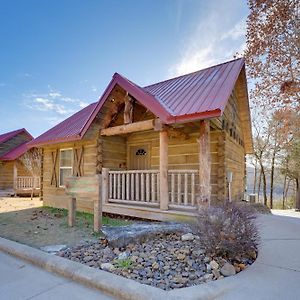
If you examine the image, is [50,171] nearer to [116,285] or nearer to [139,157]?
[139,157]

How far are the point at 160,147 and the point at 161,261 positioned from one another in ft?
12.0

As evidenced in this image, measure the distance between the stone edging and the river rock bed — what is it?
0.23 m

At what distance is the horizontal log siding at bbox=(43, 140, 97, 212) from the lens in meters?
9.48

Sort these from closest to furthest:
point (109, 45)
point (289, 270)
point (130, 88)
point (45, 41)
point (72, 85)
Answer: point (289, 270), point (130, 88), point (109, 45), point (45, 41), point (72, 85)

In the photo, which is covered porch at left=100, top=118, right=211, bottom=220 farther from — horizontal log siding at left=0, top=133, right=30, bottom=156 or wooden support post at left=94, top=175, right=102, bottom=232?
horizontal log siding at left=0, top=133, right=30, bottom=156

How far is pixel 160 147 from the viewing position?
6.97 meters

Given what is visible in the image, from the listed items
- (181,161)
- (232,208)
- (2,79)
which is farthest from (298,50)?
(2,79)

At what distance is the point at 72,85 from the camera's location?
13609mm

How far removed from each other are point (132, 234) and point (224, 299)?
2.41 meters

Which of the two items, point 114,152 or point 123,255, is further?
point 114,152

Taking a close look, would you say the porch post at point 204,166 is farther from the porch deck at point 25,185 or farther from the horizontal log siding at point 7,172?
the horizontal log siding at point 7,172

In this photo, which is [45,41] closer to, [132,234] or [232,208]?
[132,234]

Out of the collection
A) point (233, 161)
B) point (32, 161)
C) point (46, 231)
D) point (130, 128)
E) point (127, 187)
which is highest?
point (130, 128)

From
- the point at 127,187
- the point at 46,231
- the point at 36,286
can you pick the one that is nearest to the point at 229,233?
the point at 36,286
